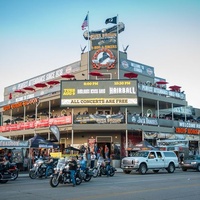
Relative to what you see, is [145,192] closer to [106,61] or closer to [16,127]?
[106,61]

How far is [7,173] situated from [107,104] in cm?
1687

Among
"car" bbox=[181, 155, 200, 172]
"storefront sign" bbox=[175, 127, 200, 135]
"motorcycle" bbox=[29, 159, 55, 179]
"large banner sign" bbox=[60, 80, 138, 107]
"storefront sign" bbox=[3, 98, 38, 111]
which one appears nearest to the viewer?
"motorcycle" bbox=[29, 159, 55, 179]

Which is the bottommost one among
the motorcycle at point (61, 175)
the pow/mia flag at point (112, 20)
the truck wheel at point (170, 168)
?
the truck wheel at point (170, 168)

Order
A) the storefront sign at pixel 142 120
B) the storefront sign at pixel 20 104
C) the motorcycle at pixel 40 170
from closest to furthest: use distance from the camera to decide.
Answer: the motorcycle at pixel 40 170 < the storefront sign at pixel 142 120 < the storefront sign at pixel 20 104

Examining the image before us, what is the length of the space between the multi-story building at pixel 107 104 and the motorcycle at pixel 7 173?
10.2m

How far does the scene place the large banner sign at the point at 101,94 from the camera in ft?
107

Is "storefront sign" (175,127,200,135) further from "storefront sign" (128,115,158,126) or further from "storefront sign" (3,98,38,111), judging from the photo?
"storefront sign" (3,98,38,111)

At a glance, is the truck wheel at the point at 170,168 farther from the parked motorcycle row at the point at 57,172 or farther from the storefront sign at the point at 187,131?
the storefront sign at the point at 187,131

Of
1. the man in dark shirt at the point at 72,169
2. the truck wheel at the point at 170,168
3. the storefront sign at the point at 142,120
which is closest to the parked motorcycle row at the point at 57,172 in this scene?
the man in dark shirt at the point at 72,169

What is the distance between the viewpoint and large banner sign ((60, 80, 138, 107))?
32.7 metres

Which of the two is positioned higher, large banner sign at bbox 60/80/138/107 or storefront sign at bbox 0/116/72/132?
large banner sign at bbox 60/80/138/107

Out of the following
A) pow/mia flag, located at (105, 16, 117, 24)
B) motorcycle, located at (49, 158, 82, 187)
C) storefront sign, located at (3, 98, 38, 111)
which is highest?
pow/mia flag, located at (105, 16, 117, 24)

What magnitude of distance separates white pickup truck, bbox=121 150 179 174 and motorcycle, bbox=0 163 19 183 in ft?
28.1

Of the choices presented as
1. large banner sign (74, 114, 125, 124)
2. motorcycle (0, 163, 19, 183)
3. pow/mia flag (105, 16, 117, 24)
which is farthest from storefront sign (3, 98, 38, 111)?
motorcycle (0, 163, 19, 183)
